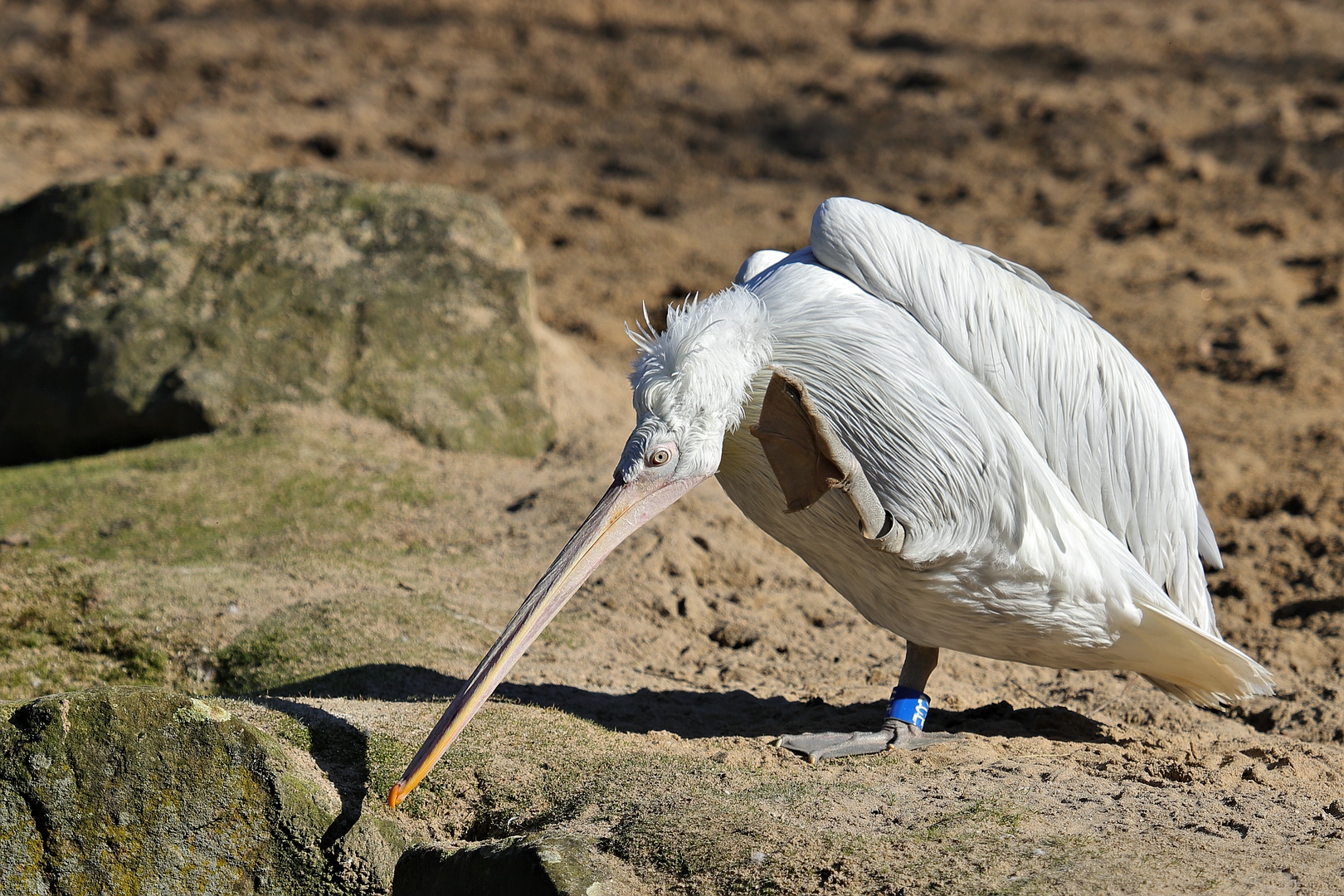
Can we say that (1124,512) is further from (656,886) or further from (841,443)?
(656,886)

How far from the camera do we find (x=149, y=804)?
2500 mm

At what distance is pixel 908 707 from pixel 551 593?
110 cm

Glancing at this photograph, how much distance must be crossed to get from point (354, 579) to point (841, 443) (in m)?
2.03

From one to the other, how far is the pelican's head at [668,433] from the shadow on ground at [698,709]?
0.76 m

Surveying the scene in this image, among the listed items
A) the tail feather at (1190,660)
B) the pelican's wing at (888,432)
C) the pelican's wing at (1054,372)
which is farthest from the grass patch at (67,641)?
the tail feather at (1190,660)

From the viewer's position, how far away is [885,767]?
114 inches

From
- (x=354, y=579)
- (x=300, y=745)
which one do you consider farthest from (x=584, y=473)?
(x=300, y=745)

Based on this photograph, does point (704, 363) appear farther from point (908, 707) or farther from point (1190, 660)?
point (1190, 660)

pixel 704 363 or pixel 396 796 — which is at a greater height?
pixel 704 363

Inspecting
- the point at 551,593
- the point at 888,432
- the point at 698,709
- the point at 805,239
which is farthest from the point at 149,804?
the point at 805,239

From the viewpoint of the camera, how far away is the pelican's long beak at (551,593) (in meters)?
2.40

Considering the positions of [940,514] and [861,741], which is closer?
[940,514]

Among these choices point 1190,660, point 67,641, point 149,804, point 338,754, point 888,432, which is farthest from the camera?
point 67,641

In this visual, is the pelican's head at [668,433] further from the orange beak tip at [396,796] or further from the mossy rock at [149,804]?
the mossy rock at [149,804]
